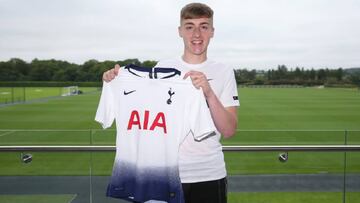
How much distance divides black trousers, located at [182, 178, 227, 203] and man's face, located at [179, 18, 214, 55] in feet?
2.46

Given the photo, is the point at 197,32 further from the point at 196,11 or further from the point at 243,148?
the point at 243,148

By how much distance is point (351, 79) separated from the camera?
286ft

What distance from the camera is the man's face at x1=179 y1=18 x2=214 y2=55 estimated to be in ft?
6.41

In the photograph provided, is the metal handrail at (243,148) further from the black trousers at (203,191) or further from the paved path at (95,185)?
the black trousers at (203,191)

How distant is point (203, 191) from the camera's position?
1.91m

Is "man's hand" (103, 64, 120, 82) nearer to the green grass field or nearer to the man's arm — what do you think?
the man's arm

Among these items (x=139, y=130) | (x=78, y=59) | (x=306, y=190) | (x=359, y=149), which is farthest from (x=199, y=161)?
(x=78, y=59)

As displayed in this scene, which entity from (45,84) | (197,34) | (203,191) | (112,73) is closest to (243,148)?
(203,191)

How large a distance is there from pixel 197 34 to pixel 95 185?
216cm

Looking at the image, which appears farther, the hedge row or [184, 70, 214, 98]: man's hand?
the hedge row

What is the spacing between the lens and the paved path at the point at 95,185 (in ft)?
11.4

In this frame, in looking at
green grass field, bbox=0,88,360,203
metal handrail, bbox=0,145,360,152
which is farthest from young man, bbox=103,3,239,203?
green grass field, bbox=0,88,360,203

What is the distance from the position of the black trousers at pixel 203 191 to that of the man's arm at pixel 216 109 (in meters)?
0.31

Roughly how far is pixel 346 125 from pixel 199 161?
26062 mm
